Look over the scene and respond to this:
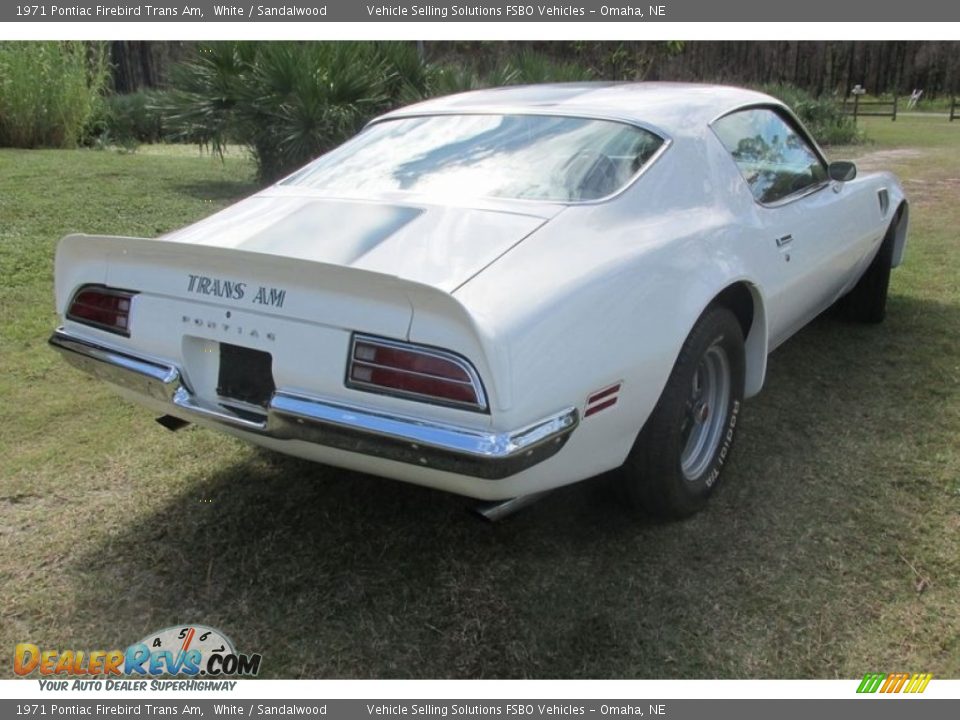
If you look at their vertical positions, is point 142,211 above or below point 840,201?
below

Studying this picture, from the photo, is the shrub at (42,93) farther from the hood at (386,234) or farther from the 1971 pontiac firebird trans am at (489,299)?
the hood at (386,234)

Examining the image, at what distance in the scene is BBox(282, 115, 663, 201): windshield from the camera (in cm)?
288

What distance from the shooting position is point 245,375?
8.06 ft

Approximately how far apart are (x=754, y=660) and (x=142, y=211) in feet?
22.8

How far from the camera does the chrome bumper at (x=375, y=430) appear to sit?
6.84 feet

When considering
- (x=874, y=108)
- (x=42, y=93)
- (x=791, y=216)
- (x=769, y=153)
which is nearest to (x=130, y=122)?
(x=42, y=93)

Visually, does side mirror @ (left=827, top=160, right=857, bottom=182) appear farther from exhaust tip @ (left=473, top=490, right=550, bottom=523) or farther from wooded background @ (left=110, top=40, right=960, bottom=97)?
wooded background @ (left=110, top=40, right=960, bottom=97)

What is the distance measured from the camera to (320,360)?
228 centimetres

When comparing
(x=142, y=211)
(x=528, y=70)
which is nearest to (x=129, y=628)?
(x=142, y=211)

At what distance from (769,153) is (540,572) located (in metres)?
2.18

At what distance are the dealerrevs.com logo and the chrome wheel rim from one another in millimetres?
1582

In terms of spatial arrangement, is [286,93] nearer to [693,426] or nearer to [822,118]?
[693,426]

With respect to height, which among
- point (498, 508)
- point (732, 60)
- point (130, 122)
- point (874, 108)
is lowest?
point (498, 508)

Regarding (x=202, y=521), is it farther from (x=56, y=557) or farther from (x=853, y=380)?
(x=853, y=380)
